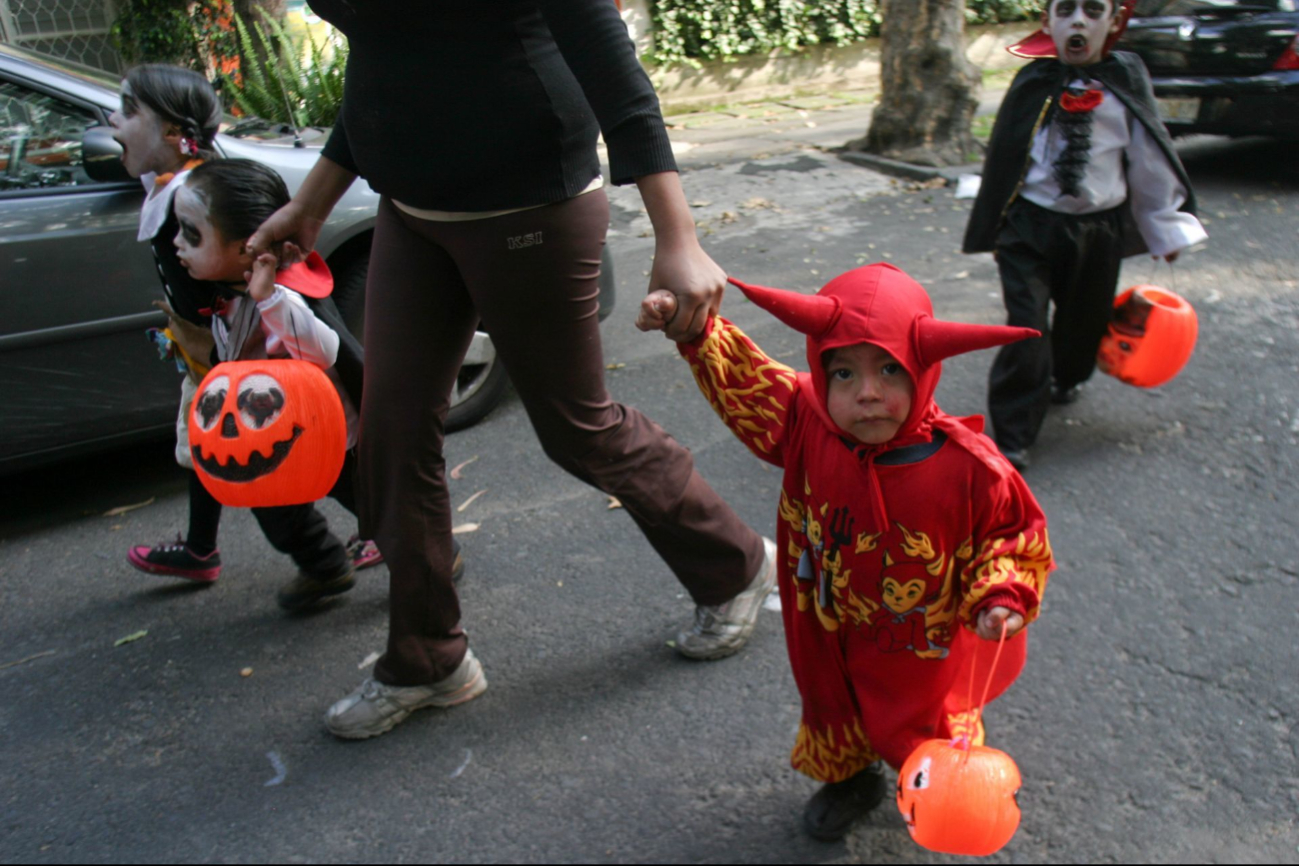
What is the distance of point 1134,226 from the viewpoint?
150 inches

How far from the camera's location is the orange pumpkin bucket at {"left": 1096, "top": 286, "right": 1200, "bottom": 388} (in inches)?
150

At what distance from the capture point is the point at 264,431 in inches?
96.5

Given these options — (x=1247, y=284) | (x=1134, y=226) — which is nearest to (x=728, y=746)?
(x=1134, y=226)

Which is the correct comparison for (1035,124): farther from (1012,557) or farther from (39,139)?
(39,139)

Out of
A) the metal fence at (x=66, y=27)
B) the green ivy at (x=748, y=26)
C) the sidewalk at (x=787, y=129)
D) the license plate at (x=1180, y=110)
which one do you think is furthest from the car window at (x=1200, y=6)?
the metal fence at (x=66, y=27)

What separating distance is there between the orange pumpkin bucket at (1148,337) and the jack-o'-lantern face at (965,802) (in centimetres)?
256

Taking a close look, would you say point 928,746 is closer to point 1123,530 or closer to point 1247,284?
point 1123,530

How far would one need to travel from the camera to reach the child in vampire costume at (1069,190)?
12.0ft

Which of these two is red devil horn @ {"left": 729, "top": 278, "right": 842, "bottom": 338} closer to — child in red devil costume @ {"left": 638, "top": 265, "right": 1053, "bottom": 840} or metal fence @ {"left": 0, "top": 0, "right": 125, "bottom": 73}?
child in red devil costume @ {"left": 638, "top": 265, "right": 1053, "bottom": 840}

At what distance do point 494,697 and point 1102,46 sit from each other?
2998 mm

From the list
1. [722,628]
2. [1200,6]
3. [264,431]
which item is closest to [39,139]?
[264,431]

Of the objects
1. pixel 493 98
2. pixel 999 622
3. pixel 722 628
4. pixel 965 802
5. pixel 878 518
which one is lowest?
pixel 722 628

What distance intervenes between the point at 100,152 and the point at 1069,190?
3.38 meters

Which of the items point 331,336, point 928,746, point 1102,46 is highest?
point 1102,46
